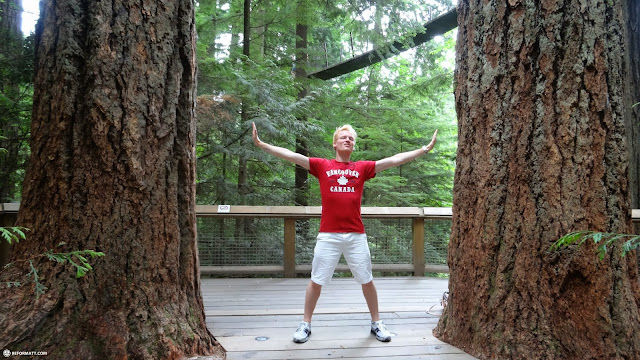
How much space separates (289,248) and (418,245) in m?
1.91

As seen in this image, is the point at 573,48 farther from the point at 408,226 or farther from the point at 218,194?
the point at 218,194

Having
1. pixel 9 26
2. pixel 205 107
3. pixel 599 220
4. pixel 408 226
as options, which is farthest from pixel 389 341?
pixel 9 26

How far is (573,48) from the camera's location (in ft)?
7.80

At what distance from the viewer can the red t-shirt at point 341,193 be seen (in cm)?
299

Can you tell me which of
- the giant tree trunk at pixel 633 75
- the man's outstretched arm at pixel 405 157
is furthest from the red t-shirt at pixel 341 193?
the giant tree trunk at pixel 633 75

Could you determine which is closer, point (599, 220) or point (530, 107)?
point (599, 220)

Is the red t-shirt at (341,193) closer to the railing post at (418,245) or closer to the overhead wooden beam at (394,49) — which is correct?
the railing post at (418,245)

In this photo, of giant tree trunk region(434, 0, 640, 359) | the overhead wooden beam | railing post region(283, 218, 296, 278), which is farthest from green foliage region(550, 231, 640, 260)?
the overhead wooden beam

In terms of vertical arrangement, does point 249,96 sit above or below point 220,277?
above

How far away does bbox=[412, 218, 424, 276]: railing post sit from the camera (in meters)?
5.80

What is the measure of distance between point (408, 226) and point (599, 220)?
360cm

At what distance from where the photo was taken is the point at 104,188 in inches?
84.0

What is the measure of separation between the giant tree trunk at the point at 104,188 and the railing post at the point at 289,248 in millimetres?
3297

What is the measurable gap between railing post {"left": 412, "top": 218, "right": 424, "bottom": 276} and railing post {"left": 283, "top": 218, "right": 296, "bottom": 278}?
1778 millimetres
